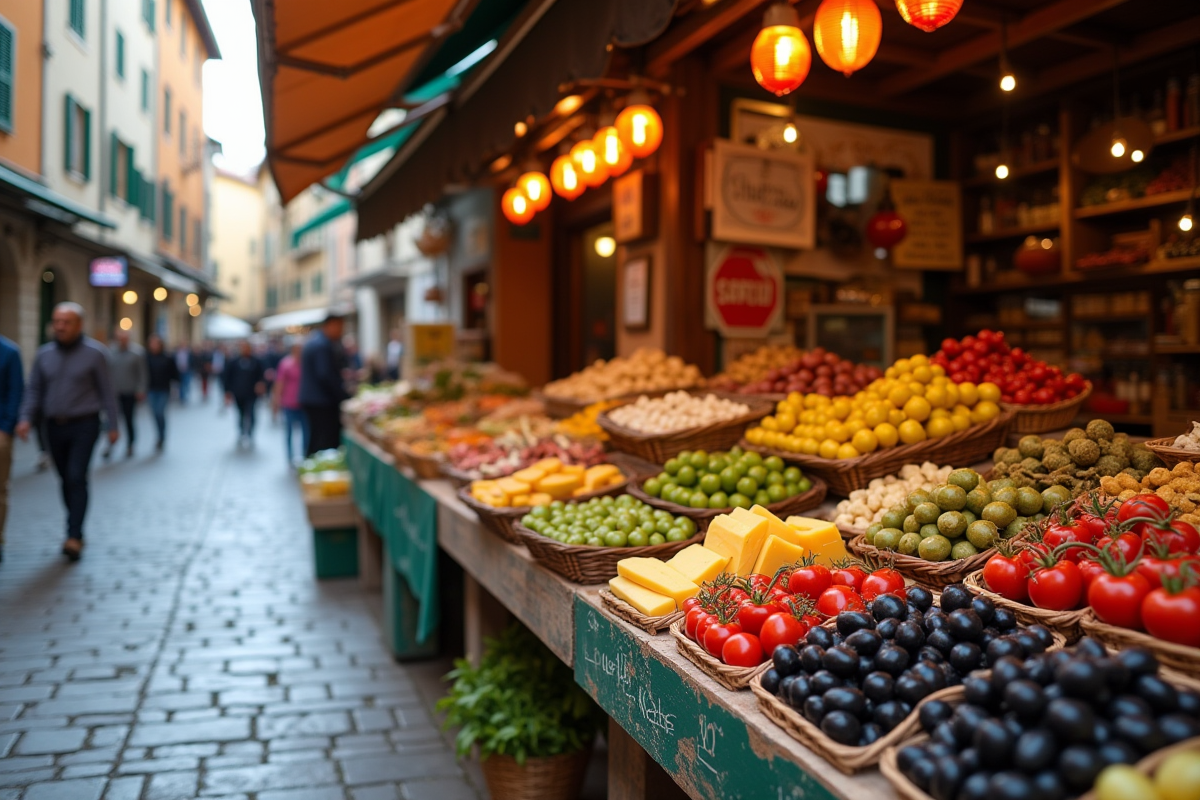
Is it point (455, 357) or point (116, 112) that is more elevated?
point (116, 112)

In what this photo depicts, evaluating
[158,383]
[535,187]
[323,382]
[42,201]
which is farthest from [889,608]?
[158,383]

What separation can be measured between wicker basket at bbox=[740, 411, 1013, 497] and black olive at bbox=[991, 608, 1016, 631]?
158cm

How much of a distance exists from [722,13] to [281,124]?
3791mm

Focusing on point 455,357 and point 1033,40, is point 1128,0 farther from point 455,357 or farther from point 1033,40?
point 455,357

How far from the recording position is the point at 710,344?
6.85m

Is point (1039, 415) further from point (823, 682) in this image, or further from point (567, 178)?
point (567, 178)

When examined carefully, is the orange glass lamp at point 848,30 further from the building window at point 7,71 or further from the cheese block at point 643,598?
the building window at point 7,71

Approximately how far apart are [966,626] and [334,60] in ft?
17.7

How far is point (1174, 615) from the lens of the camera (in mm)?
1649

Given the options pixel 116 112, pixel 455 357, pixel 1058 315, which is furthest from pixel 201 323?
pixel 1058 315

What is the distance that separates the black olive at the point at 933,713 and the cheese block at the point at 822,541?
1.16 meters

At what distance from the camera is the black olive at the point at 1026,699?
1.42 m

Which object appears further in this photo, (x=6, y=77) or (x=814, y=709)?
(x=6, y=77)

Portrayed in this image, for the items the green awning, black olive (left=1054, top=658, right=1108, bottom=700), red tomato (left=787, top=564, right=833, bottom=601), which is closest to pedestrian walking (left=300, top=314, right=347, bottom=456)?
the green awning
